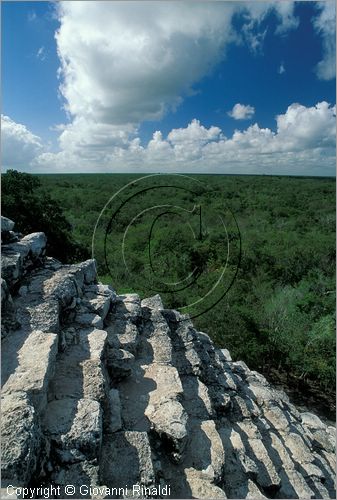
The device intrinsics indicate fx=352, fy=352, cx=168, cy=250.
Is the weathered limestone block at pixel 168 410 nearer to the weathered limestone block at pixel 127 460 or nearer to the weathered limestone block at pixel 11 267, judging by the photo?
the weathered limestone block at pixel 127 460


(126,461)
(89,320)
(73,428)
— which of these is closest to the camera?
(73,428)

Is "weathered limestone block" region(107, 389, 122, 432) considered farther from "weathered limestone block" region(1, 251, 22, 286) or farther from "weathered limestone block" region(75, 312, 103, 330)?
"weathered limestone block" region(1, 251, 22, 286)

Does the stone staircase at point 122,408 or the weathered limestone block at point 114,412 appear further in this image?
the weathered limestone block at point 114,412

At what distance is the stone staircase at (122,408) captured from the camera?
4.20m

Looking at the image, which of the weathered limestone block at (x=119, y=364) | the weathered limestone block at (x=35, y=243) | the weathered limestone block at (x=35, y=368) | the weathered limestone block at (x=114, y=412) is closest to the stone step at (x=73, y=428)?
the weathered limestone block at (x=35, y=368)

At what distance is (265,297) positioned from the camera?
19969 millimetres

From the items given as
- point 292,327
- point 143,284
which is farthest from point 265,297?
point 143,284

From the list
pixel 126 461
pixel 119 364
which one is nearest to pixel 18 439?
pixel 126 461

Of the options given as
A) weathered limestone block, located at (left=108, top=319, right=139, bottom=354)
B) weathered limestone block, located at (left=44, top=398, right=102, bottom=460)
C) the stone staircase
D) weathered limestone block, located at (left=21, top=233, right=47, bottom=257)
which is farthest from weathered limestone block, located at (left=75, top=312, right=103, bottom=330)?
weathered limestone block, located at (left=44, top=398, right=102, bottom=460)

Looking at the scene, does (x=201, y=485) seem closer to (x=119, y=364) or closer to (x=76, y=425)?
(x=76, y=425)

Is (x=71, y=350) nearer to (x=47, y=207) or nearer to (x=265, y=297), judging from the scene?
(x=47, y=207)

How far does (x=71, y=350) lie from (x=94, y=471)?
203 cm

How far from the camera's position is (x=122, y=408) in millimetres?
5551

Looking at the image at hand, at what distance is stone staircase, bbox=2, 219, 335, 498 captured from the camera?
4195 millimetres
